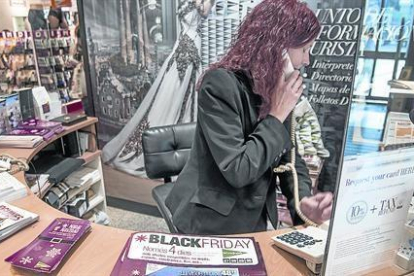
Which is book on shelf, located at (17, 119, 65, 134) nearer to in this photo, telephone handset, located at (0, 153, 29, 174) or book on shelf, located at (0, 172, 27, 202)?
telephone handset, located at (0, 153, 29, 174)

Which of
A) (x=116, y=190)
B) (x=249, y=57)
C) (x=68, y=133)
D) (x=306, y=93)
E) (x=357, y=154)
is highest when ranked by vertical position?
(x=249, y=57)

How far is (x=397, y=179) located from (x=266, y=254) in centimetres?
46

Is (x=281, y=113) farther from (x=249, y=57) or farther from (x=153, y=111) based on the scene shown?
(x=153, y=111)

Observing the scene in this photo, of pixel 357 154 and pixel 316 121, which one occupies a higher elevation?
pixel 357 154

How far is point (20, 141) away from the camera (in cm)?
210

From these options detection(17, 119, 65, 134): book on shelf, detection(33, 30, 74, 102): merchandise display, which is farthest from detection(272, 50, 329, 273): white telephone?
detection(33, 30, 74, 102): merchandise display

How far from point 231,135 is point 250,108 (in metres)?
0.13

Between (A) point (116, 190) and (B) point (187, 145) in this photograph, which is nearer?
(B) point (187, 145)

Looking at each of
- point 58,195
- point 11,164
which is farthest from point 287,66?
point 58,195

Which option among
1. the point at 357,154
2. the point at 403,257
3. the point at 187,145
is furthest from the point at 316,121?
the point at 357,154

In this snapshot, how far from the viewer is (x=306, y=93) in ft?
7.75

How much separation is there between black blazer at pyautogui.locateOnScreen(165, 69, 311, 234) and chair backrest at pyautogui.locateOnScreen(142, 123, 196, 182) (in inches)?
30.2

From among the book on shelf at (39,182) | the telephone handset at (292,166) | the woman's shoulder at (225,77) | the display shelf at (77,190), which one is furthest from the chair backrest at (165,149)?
the woman's shoulder at (225,77)

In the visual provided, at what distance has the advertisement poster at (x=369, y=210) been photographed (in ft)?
2.22
